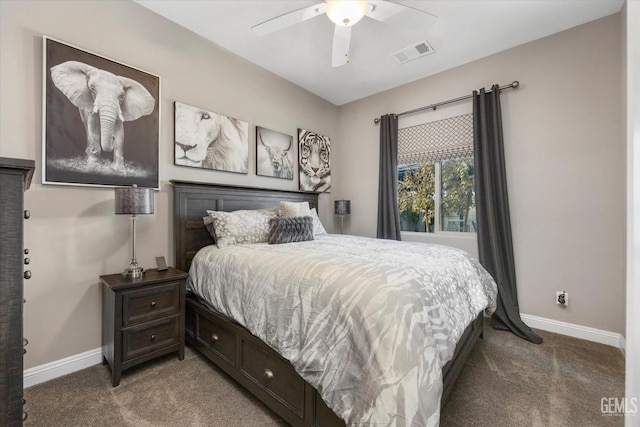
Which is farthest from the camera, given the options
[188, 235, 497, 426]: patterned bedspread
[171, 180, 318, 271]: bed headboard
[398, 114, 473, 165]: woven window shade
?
[398, 114, 473, 165]: woven window shade

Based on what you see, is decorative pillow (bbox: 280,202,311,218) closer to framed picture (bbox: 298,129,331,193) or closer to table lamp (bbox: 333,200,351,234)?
framed picture (bbox: 298,129,331,193)

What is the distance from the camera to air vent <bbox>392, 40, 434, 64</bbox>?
2.84 metres

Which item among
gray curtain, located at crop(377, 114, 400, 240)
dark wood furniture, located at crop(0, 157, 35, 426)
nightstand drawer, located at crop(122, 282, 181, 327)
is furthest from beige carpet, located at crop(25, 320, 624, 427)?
gray curtain, located at crop(377, 114, 400, 240)

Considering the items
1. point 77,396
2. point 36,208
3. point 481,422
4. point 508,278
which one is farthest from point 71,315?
point 508,278

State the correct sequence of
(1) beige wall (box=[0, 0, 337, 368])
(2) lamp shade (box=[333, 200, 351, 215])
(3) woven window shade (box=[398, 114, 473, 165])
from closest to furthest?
1. (1) beige wall (box=[0, 0, 337, 368])
2. (3) woven window shade (box=[398, 114, 473, 165])
3. (2) lamp shade (box=[333, 200, 351, 215])

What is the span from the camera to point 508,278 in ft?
9.31

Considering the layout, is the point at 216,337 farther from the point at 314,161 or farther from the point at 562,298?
the point at 562,298

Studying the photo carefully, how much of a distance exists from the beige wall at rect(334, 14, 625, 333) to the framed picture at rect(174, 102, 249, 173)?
2.76m

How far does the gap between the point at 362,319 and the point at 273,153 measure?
8.84ft

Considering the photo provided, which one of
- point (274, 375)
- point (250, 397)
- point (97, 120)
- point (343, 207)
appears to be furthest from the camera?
point (343, 207)

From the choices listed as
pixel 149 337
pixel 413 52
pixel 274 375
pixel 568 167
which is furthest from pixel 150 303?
pixel 568 167

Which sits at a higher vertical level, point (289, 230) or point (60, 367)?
point (289, 230)

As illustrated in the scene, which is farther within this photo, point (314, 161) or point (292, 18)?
point (314, 161)

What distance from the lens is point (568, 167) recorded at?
102 inches
